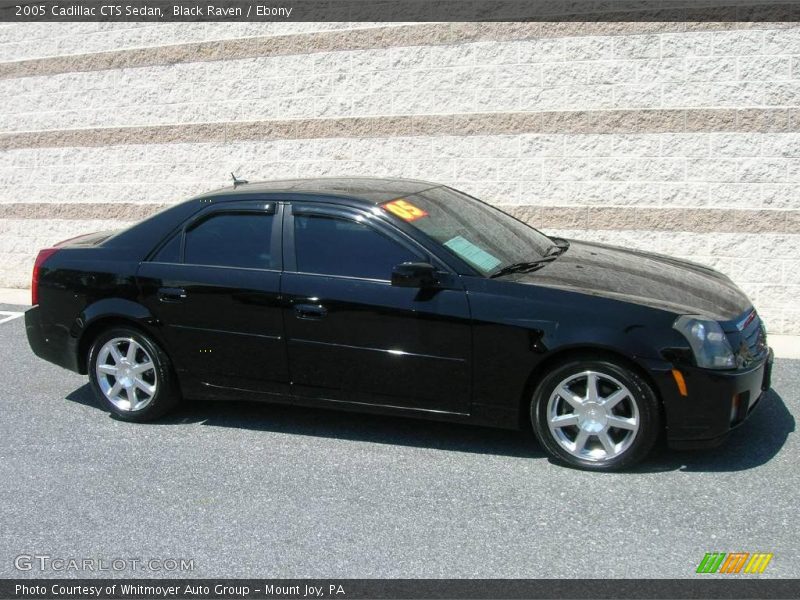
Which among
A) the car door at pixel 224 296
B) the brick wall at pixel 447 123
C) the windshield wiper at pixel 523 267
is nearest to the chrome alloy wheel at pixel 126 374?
the car door at pixel 224 296

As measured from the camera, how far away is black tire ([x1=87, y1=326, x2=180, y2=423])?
19.8ft

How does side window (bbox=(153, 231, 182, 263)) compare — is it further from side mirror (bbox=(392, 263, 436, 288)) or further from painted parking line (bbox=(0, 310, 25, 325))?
painted parking line (bbox=(0, 310, 25, 325))

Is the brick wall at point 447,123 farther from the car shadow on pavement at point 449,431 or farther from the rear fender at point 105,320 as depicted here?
the rear fender at point 105,320

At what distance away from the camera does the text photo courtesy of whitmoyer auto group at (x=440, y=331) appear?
4.35 m

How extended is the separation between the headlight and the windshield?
114 centimetres

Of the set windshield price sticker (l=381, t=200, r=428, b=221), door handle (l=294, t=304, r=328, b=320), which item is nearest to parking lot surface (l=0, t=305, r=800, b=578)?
door handle (l=294, t=304, r=328, b=320)

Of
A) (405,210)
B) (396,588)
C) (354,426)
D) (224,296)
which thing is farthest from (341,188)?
(396,588)

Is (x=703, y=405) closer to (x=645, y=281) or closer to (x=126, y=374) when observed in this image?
(x=645, y=281)

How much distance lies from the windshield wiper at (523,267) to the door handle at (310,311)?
100 centimetres

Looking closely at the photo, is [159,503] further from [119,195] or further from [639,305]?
[119,195]

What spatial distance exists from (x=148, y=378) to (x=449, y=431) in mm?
2001

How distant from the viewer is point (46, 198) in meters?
11.0

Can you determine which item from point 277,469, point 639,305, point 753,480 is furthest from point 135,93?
point 753,480

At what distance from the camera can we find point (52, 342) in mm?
6359
